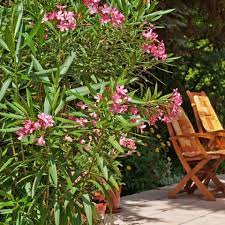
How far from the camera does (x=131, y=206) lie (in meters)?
6.94

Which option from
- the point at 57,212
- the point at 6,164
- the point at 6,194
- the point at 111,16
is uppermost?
the point at 111,16

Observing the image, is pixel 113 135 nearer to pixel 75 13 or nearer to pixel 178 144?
pixel 75 13

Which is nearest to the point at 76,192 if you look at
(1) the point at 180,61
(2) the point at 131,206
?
(2) the point at 131,206

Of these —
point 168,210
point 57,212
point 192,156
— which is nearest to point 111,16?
point 57,212

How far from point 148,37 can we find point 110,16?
0.33 meters

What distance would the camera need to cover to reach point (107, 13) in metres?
3.38

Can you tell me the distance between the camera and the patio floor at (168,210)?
610cm

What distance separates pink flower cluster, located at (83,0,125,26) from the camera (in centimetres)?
334

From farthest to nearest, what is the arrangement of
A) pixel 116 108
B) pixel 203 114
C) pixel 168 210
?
pixel 203 114
pixel 168 210
pixel 116 108

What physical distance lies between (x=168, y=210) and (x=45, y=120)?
163 inches

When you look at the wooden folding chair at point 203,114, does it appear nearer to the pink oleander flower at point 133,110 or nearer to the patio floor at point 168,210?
the patio floor at point 168,210

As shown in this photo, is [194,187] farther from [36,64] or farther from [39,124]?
[39,124]

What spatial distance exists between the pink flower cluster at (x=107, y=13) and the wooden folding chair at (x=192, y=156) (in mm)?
3936

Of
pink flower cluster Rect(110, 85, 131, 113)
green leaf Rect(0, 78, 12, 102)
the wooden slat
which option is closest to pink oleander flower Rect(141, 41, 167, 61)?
pink flower cluster Rect(110, 85, 131, 113)
